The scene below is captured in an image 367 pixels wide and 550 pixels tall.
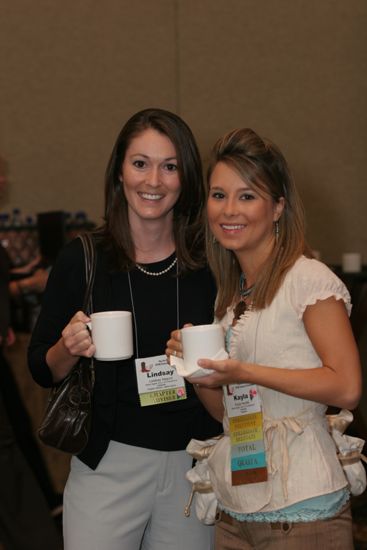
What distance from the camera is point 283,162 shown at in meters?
1.72

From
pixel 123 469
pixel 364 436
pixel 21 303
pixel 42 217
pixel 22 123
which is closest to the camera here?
pixel 123 469

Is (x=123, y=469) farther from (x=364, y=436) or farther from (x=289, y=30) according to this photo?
(x=289, y=30)

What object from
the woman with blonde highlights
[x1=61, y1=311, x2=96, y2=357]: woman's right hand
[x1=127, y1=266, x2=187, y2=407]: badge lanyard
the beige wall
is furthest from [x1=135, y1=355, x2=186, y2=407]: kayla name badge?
the beige wall

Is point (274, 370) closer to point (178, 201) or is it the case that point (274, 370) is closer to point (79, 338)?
point (79, 338)

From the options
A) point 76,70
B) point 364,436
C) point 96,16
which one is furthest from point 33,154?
point 364,436

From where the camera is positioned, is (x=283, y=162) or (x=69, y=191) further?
(x=69, y=191)

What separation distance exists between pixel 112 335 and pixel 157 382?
271 mm

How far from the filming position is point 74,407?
5.97ft

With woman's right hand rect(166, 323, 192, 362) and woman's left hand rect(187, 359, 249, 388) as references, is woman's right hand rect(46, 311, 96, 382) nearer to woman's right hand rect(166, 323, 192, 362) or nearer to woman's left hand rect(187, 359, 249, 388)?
woman's right hand rect(166, 323, 192, 362)

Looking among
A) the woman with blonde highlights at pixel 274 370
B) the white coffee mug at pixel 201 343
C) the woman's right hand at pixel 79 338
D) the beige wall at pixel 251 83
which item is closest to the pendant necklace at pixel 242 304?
the woman with blonde highlights at pixel 274 370

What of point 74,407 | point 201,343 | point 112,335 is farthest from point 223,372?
point 74,407

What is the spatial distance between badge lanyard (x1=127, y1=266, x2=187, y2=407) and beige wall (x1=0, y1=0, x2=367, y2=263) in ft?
13.4

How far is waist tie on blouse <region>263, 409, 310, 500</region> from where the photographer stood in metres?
1.54

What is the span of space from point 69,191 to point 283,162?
13.8 feet
